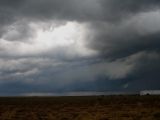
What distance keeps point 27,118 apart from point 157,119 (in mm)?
21381

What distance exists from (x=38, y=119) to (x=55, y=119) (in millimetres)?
2838

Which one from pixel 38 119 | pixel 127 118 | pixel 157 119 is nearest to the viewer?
pixel 157 119

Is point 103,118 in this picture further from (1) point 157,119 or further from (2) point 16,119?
(2) point 16,119

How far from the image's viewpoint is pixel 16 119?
50500 millimetres

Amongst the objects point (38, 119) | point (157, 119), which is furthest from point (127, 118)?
point (38, 119)

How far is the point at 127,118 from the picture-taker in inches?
1839

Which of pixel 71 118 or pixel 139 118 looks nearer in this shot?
pixel 139 118

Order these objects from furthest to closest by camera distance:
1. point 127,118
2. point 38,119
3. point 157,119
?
point 38,119
point 127,118
point 157,119

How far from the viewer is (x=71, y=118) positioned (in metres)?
49.6

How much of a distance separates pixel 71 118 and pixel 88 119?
11.7 feet

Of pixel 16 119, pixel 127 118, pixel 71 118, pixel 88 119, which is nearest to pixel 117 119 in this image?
pixel 127 118

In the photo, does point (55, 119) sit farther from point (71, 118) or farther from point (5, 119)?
point (5, 119)

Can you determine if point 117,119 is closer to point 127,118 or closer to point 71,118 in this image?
point 127,118

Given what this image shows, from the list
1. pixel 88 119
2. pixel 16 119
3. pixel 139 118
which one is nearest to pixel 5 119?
pixel 16 119
